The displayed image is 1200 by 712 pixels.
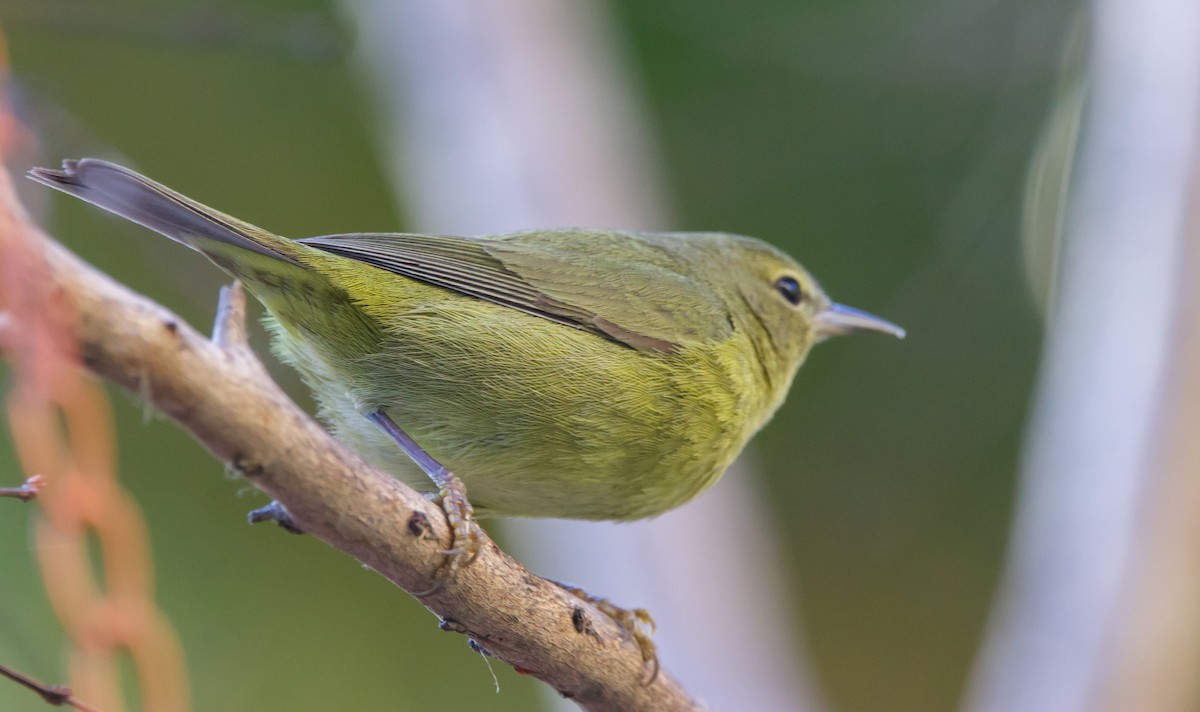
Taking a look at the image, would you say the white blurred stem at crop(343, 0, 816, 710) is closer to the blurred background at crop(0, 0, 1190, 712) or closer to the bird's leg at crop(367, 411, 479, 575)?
→ the blurred background at crop(0, 0, 1190, 712)

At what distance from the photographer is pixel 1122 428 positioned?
16.1 ft

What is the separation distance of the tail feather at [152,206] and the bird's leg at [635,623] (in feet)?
3.72

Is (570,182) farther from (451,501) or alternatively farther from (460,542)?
(460,542)

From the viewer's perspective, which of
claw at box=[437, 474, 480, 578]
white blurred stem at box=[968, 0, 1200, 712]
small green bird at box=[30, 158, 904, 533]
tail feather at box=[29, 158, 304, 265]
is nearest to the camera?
tail feather at box=[29, 158, 304, 265]

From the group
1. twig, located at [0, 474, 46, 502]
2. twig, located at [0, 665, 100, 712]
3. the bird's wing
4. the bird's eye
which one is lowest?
twig, located at [0, 665, 100, 712]

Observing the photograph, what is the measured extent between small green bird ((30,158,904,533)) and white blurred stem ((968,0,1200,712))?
1.87 metres

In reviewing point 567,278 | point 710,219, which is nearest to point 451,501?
point 567,278

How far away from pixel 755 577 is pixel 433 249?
3.40 meters

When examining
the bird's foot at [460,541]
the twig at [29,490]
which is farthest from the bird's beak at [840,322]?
the twig at [29,490]

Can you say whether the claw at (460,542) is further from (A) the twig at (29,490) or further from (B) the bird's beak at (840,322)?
(B) the bird's beak at (840,322)

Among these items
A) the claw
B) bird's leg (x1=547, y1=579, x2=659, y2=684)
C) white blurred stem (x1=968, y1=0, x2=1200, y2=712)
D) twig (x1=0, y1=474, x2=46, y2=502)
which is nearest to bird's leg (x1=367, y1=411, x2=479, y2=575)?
the claw

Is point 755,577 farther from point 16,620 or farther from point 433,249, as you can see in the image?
point 16,620

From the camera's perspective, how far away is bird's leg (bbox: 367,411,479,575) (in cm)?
232

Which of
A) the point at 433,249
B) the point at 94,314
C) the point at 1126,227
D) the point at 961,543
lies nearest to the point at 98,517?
the point at 94,314
